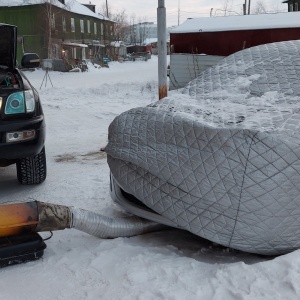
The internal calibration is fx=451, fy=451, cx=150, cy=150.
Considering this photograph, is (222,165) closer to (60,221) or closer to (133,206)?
(133,206)

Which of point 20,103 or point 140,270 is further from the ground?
point 20,103

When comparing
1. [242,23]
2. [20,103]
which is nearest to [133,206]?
[20,103]

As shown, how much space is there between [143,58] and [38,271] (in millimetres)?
53191

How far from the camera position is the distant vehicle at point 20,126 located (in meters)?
3.86

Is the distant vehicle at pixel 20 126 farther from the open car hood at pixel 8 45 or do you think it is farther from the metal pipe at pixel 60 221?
the metal pipe at pixel 60 221

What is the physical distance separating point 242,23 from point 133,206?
529 inches

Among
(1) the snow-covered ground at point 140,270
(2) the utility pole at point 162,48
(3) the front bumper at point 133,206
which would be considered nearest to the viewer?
(1) the snow-covered ground at point 140,270

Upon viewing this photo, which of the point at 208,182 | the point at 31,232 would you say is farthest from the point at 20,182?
the point at 208,182

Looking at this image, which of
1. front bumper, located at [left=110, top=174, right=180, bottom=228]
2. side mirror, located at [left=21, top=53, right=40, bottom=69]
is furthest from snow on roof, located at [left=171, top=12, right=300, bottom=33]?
front bumper, located at [left=110, top=174, right=180, bottom=228]

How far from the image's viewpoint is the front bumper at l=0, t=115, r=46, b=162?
150 inches

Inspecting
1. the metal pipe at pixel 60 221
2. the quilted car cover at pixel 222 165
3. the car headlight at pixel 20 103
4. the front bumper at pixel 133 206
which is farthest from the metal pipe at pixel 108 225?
the car headlight at pixel 20 103

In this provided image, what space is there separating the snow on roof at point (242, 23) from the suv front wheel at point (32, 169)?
1132cm

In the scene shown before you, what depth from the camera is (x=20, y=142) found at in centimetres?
391

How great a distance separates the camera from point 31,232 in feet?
9.86
